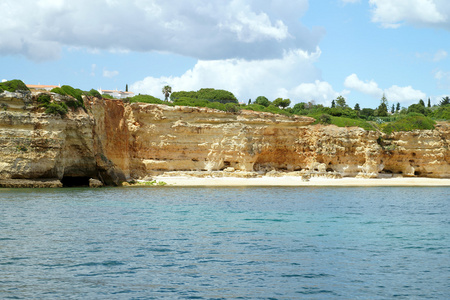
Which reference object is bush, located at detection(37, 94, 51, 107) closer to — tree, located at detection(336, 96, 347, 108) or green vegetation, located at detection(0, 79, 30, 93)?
green vegetation, located at detection(0, 79, 30, 93)

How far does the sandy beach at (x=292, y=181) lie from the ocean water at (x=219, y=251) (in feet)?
70.1

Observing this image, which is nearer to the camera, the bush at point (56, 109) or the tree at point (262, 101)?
the bush at point (56, 109)

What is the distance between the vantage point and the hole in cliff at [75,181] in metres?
48.5

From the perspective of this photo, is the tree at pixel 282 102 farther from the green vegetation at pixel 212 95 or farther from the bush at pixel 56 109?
the bush at pixel 56 109

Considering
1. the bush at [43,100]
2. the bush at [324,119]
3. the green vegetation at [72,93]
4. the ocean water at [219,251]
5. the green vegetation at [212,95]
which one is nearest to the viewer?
the ocean water at [219,251]

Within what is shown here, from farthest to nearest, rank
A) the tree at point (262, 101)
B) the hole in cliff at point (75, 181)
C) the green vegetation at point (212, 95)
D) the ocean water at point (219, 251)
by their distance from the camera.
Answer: the tree at point (262, 101) → the green vegetation at point (212, 95) → the hole in cliff at point (75, 181) → the ocean water at point (219, 251)

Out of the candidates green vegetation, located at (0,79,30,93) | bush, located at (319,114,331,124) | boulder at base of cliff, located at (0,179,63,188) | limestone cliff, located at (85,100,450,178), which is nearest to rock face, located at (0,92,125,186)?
boulder at base of cliff, located at (0,179,63,188)

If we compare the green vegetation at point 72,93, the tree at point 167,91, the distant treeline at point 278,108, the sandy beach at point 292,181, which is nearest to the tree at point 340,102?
the distant treeline at point 278,108

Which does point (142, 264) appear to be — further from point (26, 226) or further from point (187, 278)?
point (26, 226)

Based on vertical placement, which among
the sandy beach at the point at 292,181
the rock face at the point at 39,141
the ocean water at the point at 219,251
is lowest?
the ocean water at the point at 219,251

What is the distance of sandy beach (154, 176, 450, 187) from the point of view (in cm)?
5300

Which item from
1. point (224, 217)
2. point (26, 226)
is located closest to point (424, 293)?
point (224, 217)

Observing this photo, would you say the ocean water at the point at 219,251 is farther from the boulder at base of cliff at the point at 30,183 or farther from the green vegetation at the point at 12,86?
the green vegetation at the point at 12,86

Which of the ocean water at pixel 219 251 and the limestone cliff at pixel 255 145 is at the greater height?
the limestone cliff at pixel 255 145
